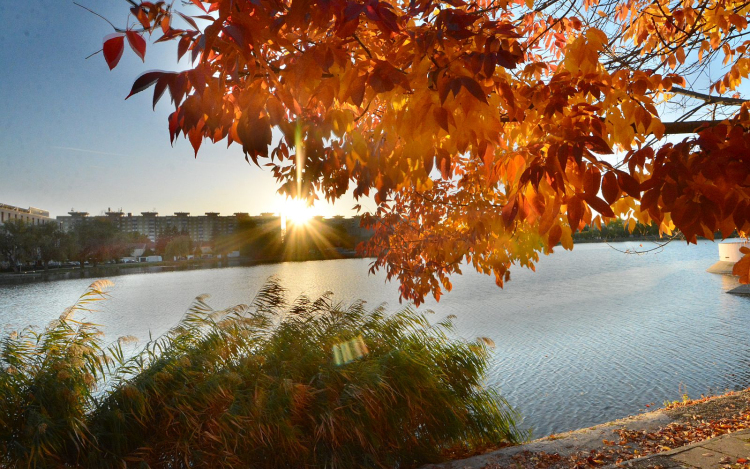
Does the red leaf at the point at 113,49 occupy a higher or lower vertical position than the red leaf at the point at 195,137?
higher

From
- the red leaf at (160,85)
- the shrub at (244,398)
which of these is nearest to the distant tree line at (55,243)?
the shrub at (244,398)

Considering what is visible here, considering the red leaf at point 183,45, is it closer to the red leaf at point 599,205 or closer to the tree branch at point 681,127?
the red leaf at point 599,205

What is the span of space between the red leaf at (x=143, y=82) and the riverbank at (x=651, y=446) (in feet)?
12.3

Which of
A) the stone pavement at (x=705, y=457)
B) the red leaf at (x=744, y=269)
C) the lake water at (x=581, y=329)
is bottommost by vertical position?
the lake water at (x=581, y=329)

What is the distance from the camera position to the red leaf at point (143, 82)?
131 cm

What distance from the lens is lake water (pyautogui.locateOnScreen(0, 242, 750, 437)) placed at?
9.00 metres

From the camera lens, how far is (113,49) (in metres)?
1.41

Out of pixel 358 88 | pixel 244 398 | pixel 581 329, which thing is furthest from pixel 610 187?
pixel 581 329

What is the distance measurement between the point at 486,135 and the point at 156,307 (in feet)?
81.9

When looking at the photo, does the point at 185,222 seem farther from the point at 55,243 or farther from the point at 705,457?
the point at 705,457

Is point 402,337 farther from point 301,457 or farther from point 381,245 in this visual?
point 301,457

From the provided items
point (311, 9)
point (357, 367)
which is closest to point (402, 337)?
point (357, 367)

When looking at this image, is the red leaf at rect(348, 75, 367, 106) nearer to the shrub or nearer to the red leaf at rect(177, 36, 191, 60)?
the red leaf at rect(177, 36, 191, 60)

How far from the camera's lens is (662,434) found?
15.5 feet
